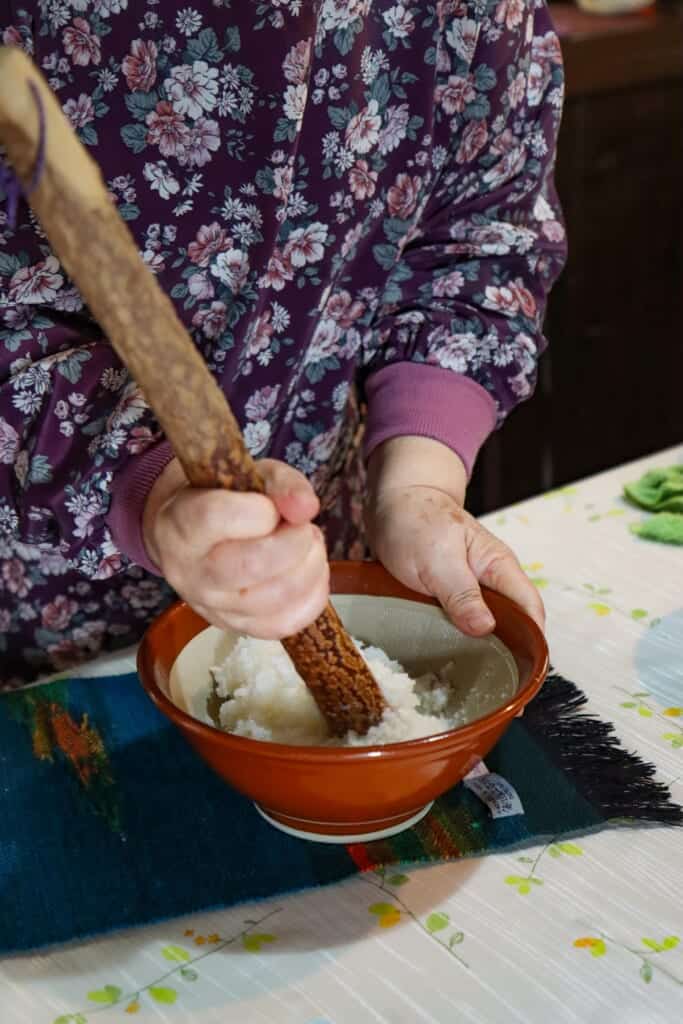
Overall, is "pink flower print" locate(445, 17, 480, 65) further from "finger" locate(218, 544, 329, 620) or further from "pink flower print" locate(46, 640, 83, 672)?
"pink flower print" locate(46, 640, 83, 672)

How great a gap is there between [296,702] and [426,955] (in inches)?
7.2

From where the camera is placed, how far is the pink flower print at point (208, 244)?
0.80 meters

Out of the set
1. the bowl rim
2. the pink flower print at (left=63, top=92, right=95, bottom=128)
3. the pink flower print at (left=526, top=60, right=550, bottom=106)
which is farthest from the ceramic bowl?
the pink flower print at (left=526, top=60, right=550, bottom=106)

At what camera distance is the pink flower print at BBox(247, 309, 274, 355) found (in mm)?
854

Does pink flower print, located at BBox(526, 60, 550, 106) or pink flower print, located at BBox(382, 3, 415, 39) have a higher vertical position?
pink flower print, located at BBox(382, 3, 415, 39)

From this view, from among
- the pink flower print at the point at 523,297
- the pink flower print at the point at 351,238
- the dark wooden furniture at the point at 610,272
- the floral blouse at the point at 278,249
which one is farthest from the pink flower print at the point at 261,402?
the dark wooden furniture at the point at 610,272

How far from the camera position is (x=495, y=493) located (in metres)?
2.33

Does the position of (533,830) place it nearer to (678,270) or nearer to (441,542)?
(441,542)

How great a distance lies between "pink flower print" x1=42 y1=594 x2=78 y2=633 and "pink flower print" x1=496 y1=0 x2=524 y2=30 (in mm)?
569

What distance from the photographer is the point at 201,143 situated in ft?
2.54

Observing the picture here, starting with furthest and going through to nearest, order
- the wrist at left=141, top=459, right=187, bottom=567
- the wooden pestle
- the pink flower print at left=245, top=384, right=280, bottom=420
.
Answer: the pink flower print at left=245, top=384, right=280, bottom=420
the wrist at left=141, top=459, right=187, bottom=567
the wooden pestle

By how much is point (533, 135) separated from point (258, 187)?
283mm

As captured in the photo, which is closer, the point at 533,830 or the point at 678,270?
the point at 533,830

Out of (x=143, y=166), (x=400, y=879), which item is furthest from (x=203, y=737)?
(x=143, y=166)
